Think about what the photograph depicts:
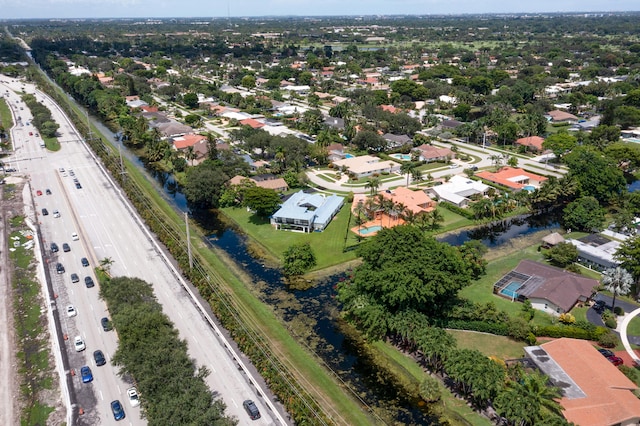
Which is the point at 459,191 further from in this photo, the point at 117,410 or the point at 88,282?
the point at 117,410

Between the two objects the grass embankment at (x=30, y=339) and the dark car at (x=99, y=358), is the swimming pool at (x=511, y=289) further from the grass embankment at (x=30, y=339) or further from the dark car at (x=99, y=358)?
the grass embankment at (x=30, y=339)

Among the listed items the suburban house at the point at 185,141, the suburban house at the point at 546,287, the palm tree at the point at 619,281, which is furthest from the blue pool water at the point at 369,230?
the suburban house at the point at 185,141

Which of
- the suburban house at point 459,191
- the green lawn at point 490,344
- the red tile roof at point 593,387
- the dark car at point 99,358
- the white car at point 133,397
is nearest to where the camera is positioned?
the red tile roof at point 593,387

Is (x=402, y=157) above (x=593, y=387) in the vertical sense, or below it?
above

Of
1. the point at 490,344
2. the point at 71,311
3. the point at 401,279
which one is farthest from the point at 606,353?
the point at 71,311

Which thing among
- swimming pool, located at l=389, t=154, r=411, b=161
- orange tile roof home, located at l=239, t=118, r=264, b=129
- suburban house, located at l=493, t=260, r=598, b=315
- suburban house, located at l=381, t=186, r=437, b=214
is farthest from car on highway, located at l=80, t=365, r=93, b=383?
orange tile roof home, located at l=239, t=118, r=264, b=129
